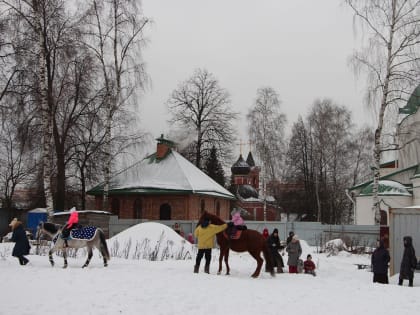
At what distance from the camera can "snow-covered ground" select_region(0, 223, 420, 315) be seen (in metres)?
8.79

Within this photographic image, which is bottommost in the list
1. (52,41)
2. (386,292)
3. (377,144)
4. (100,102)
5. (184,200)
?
(386,292)

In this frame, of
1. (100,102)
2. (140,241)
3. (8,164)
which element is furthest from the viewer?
(8,164)

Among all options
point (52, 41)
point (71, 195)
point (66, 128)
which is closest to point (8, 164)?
point (71, 195)

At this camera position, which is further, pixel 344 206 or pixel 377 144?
pixel 344 206

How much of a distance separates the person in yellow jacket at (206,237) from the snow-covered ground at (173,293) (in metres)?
0.57

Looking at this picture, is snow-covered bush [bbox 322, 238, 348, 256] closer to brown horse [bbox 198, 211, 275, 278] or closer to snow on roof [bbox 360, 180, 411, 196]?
snow on roof [bbox 360, 180, 411, 196]

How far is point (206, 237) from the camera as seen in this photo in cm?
1352

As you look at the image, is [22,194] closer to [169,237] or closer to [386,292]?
[169,237]

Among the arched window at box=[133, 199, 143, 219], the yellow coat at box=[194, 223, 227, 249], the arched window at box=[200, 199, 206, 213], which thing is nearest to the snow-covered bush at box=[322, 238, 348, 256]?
the yellow coat at box=[194, 223, 227, 249]

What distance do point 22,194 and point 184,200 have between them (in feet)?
84.8

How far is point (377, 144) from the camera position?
23.9 m

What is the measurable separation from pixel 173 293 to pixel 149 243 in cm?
924

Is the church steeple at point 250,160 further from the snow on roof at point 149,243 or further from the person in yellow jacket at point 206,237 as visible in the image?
the person in yellow jacket at point 206,237

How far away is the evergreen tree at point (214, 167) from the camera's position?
47719mm
